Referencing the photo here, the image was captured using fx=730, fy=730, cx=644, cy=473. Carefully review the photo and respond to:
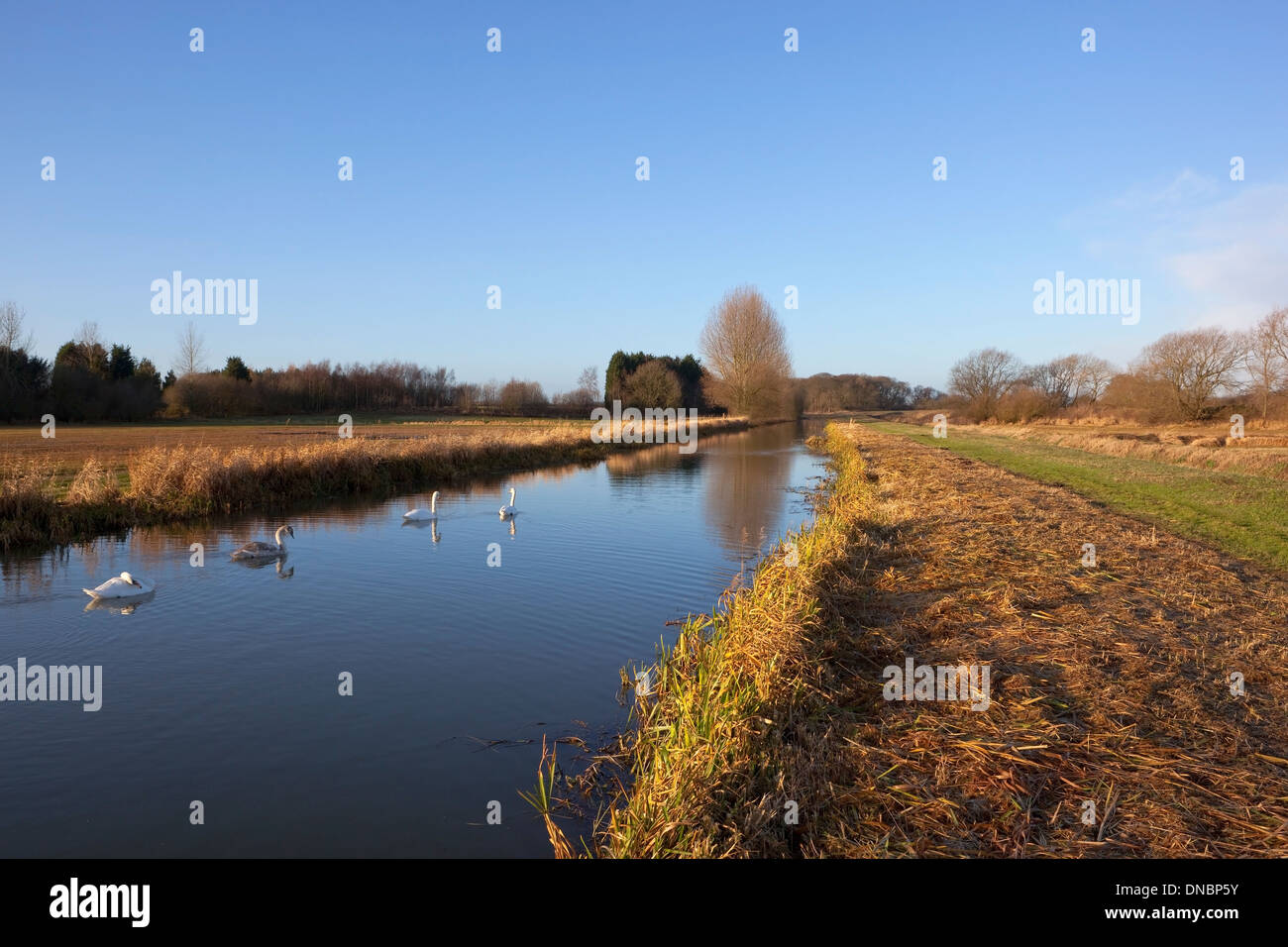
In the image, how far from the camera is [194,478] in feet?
45.6

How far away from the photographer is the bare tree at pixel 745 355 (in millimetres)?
66062

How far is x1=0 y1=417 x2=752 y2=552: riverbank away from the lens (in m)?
11.6

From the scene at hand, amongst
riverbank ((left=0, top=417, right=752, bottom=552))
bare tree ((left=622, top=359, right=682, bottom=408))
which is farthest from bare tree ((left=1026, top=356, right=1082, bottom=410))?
riverbank ((left=0, top=417, right=752, bottom=552))

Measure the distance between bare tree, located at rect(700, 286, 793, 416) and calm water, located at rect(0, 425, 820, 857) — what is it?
5408 centimetres

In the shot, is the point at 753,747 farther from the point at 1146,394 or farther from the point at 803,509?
the point at 1146,394

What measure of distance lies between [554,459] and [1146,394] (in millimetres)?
39396

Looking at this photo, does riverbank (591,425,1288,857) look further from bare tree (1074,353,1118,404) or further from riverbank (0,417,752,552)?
bare tree (1074,353,1118,404)

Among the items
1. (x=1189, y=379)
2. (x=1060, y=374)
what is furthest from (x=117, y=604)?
(x=1060, y=374)

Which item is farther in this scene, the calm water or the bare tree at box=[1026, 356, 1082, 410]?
the bare tree at box=[1026, 356, 1082, 410]

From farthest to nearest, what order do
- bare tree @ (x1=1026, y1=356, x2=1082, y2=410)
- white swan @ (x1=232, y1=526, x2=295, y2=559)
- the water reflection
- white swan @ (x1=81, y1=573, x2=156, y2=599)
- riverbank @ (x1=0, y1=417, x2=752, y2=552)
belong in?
1. bare tree @ (x1=1026, y1=356, x2=1082, y2=410)
2. riverbank @ (x1=0, y1=417, x2=752, y2=552)
3. white swan @ (x1=232, y1=526, x2=295, y2=559)
4. white swan @ (x1=81, y1=573, x2=156, y2=599)
5. the water reflection

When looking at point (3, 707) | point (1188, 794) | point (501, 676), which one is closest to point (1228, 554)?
point (1188, 794)

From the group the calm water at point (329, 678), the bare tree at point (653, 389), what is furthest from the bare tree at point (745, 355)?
the calm water at point (329, 678)
